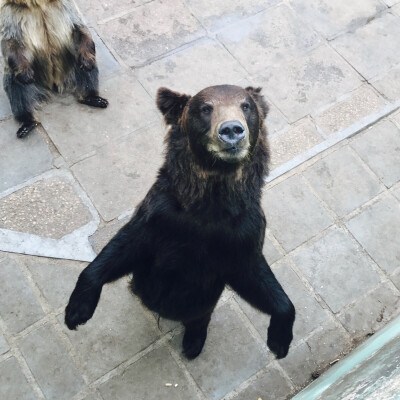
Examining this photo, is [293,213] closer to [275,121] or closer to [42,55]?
[275,121]

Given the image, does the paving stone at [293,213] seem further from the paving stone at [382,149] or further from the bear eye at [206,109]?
the bear eye at [206,109]

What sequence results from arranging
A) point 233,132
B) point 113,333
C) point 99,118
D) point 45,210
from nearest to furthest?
1. point 233,132
2. point 113,333
3. point 45,210
4. point 99,118

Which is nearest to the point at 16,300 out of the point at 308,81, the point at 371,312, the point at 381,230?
the point at 371,312

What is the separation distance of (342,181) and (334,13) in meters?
2.26

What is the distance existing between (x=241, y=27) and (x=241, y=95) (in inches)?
127

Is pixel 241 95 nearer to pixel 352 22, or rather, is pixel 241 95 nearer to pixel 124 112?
pixel 124 112

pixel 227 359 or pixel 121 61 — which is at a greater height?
pixel 121 61

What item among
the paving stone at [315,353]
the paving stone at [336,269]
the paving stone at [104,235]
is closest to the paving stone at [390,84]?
the paving stone at [336,269]

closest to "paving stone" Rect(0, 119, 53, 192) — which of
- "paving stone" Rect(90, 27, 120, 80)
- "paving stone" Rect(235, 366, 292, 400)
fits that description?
"paving stone" Rect(90, 27, 120, 80)

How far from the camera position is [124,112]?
5.84 m

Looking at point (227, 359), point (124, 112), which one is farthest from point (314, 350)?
point (124, 112)

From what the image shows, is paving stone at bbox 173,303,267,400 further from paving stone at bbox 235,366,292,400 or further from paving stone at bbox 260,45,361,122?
paving stone at bbox 260,45,361,122

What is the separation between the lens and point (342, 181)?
5633mm

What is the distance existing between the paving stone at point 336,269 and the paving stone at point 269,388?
2.51ft
